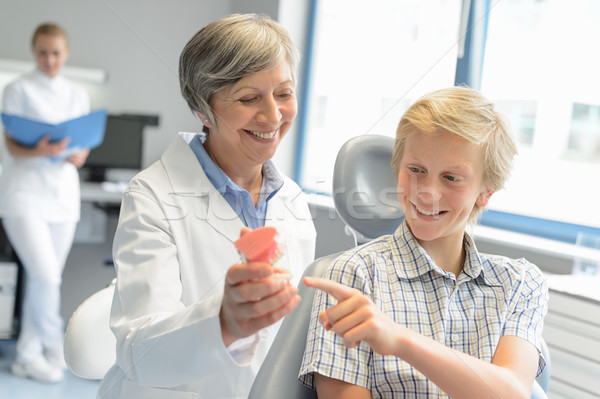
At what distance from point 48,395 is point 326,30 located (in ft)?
7.43

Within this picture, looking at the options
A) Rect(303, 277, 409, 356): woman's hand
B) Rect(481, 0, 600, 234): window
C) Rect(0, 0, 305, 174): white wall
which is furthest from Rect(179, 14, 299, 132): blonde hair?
Rect(0, 0, 305, 174): white wall

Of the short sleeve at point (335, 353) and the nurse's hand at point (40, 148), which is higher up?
the nurse's hand at point (40, 148)

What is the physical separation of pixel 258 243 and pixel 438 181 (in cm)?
45

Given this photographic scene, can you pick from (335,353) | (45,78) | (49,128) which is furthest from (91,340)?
(45,78)

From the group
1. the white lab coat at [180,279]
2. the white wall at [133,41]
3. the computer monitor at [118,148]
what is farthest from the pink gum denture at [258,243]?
the white wall at [133,41]

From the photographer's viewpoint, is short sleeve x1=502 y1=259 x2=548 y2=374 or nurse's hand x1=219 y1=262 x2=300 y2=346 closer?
nurse's hand x1=219 y1=262 x2=300 y2=346

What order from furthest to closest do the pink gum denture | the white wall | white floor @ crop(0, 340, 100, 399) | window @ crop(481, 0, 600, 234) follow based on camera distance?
the white wall → white floor @ crop(0, 340, 100, 399) → window @ crop(481, 0, 600, 234) → the pink gum denture

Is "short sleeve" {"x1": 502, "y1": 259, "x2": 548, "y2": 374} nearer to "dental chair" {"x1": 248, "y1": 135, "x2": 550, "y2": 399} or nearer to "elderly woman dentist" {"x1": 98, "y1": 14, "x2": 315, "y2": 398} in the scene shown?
"dental chair" {"x1": 248, "y1": 135, "x2": 550, "y2": 399}

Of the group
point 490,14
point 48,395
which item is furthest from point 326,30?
point 48,395

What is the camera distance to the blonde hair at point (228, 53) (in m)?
1.05

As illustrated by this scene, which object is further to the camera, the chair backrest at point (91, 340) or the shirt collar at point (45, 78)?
the shirt collar at point (45, 78)

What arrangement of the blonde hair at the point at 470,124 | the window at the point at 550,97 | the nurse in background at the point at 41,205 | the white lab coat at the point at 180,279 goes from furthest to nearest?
the nurse in background at the point at 41,205
the window at the point at 550,97
the blonde hair at the point at 470,124
the white lab coat at the point at 180,279

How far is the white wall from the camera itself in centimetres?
320

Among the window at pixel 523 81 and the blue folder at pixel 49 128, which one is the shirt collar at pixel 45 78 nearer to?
the blue folder at pixel 49 128
